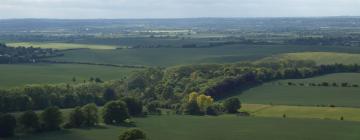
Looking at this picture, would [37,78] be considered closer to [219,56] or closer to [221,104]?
[221,104]

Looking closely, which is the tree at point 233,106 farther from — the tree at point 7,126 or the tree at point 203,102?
the tree at point 7,126

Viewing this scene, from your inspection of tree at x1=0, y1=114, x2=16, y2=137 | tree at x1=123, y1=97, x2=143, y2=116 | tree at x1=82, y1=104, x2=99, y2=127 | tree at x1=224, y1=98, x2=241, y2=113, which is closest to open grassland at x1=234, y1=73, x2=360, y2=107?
tree at x1=224, y1=98, x2=241, y2=113

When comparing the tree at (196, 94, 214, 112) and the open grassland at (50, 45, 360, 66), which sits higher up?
the tree at (196, 94, 214, 112)

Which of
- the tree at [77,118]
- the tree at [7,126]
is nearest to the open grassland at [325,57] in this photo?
the tree at [77,118]

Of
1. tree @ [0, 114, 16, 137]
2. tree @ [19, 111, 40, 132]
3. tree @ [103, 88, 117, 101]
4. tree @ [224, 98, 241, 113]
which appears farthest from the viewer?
tree @ [103, 88, 117, 101]

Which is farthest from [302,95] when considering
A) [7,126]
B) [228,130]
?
[7,126]

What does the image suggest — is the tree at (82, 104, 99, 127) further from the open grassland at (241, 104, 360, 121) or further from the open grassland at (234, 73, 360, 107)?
the open grassland at (234, 73, 360, 107)

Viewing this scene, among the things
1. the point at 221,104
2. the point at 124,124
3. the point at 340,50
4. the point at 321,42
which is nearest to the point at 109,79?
the point at 221,104
